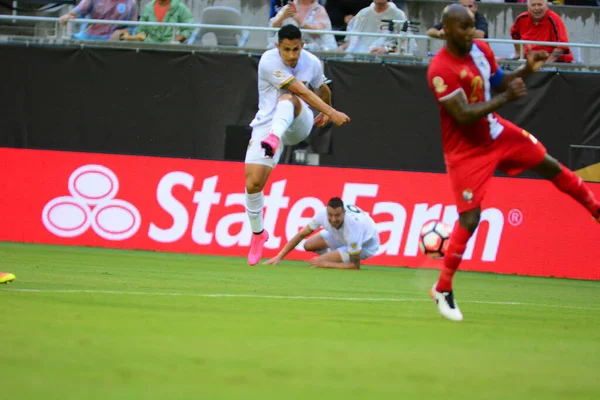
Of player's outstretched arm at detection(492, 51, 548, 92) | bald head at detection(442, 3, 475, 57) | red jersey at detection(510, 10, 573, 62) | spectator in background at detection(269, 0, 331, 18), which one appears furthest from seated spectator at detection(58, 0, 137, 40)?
bald head at detection(442, 3, 475, 57)

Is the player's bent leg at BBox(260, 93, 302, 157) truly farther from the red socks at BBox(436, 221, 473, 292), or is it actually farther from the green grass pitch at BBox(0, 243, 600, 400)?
the red socks at BBox(436, 221, 473, 292)

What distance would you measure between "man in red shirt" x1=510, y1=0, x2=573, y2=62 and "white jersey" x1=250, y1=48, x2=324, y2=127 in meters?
7.68

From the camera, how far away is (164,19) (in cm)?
1853

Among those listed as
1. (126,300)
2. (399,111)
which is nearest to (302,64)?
(126,300)

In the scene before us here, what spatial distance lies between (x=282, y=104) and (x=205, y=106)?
315 inches

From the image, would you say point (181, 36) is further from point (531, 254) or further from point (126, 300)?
point (126, 300)

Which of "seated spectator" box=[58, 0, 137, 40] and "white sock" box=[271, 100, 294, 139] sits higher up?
"seated spectator" box=[58, 0, 137, 40]

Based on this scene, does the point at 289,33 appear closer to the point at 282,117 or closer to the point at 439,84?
the point at 282,117

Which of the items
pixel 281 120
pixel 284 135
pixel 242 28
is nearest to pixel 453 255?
pixel 281 120

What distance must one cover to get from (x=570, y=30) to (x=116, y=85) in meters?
9.20

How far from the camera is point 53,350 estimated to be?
15.6 feet

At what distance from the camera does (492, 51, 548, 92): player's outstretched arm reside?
7582 mm

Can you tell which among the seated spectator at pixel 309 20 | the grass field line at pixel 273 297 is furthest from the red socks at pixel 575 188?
the seated spectator at pixel 309 20

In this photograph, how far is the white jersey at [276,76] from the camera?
10500 mm
